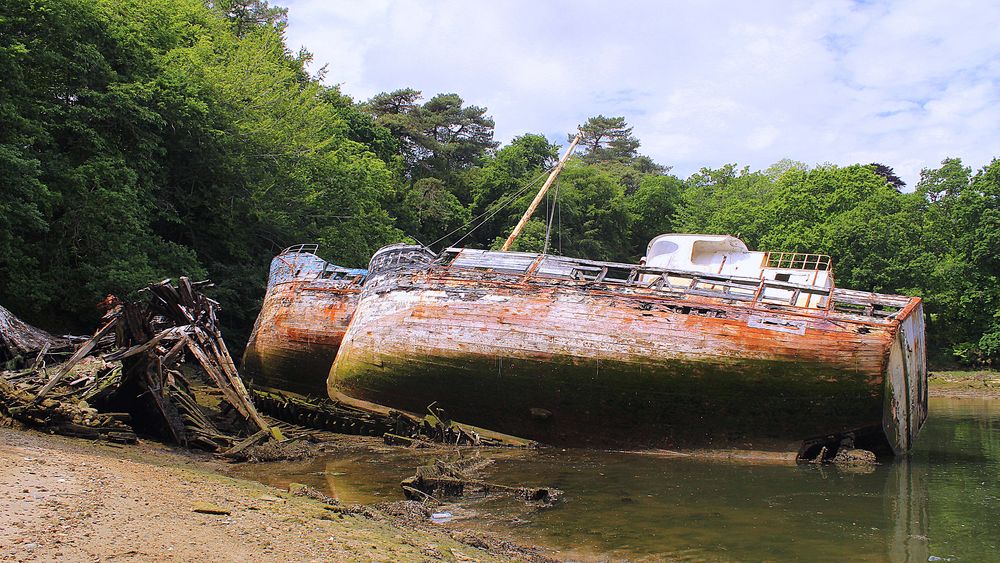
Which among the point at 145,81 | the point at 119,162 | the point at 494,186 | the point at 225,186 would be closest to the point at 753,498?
the point at 119,162

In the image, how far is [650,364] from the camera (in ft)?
35.0

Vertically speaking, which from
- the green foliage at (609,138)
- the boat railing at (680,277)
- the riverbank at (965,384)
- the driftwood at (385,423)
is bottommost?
the driftwood at (385,423)

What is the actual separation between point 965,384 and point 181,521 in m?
30.0

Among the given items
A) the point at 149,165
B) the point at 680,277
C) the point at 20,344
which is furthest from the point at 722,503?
the point at 149,165

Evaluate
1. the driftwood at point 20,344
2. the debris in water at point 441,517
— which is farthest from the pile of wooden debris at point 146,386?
the debris in water at point 441,517

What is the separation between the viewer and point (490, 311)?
12172mm

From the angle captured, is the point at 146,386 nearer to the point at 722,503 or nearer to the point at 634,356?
the point at 634,356

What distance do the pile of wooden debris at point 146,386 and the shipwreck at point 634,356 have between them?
2.98 metres

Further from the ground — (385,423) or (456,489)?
(456,489)

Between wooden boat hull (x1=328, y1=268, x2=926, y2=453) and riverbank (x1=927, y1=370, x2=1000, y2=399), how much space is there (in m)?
16.8

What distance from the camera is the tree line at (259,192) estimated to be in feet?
58.6

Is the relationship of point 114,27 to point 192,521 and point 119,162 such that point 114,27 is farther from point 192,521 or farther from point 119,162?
point 192,521

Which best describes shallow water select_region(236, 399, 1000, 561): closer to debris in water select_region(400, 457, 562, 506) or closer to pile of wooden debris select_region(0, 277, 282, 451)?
debris in water select_region(400, 457, 562, 506)

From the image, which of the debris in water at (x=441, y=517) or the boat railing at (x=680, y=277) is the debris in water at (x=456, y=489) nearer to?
the debris in water at (x=441, y=517)
